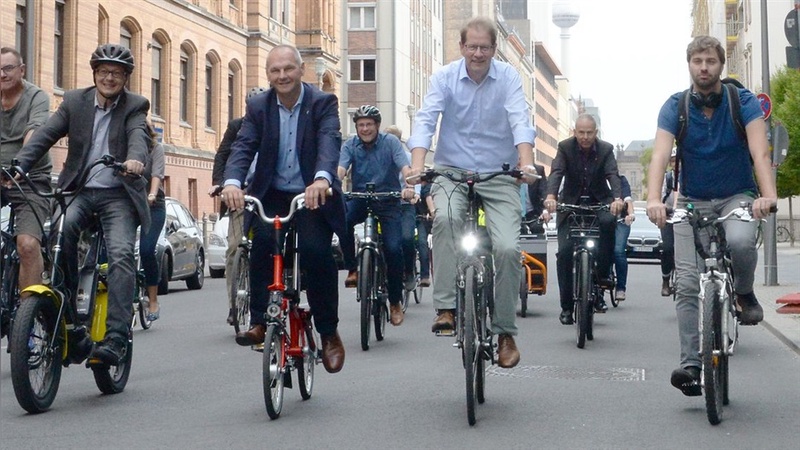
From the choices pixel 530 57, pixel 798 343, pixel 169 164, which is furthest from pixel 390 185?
pixel 530 57

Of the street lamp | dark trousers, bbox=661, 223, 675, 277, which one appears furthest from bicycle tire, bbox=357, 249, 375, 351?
the street lamp

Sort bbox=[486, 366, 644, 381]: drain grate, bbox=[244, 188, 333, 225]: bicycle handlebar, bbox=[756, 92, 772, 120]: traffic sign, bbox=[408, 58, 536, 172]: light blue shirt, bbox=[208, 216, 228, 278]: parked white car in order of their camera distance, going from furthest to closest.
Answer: bbox=[208, 216, 228, 278]: parked white car → bbox=[756, 92, 772, 120]: traffic sign → bbox=[486, 366, 644, 381]: drain grate → bbox=[408, 58, 536, 172]: light blue shirt → bbox=[244, 188, 333, 225]: bicycle handlebar

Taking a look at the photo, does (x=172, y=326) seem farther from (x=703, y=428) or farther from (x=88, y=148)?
(x=703, y=428)

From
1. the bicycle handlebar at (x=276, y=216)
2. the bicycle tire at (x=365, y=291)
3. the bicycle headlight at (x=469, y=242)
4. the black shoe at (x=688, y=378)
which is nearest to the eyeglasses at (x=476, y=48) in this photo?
the bicycle headlight at (x=469, y=242)

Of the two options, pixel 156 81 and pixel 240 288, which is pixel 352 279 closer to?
pixel 240 288

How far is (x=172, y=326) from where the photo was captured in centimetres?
1319

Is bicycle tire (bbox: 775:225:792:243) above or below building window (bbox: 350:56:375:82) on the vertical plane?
below

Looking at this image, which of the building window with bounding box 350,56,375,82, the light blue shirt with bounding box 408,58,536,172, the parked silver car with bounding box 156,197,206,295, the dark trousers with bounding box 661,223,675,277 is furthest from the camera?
the building window with bounding box 350,56,375,82

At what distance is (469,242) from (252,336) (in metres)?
1.22

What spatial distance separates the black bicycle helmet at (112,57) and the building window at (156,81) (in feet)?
102

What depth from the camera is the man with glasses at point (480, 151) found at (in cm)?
752

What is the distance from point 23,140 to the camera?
366 inches

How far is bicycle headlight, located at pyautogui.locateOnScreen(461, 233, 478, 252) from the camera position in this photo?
24.0 ft

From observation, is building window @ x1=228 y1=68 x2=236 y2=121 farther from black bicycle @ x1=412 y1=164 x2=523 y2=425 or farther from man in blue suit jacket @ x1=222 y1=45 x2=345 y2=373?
black bicycle @ x1=412 y1=164 x2=523 y2=425
